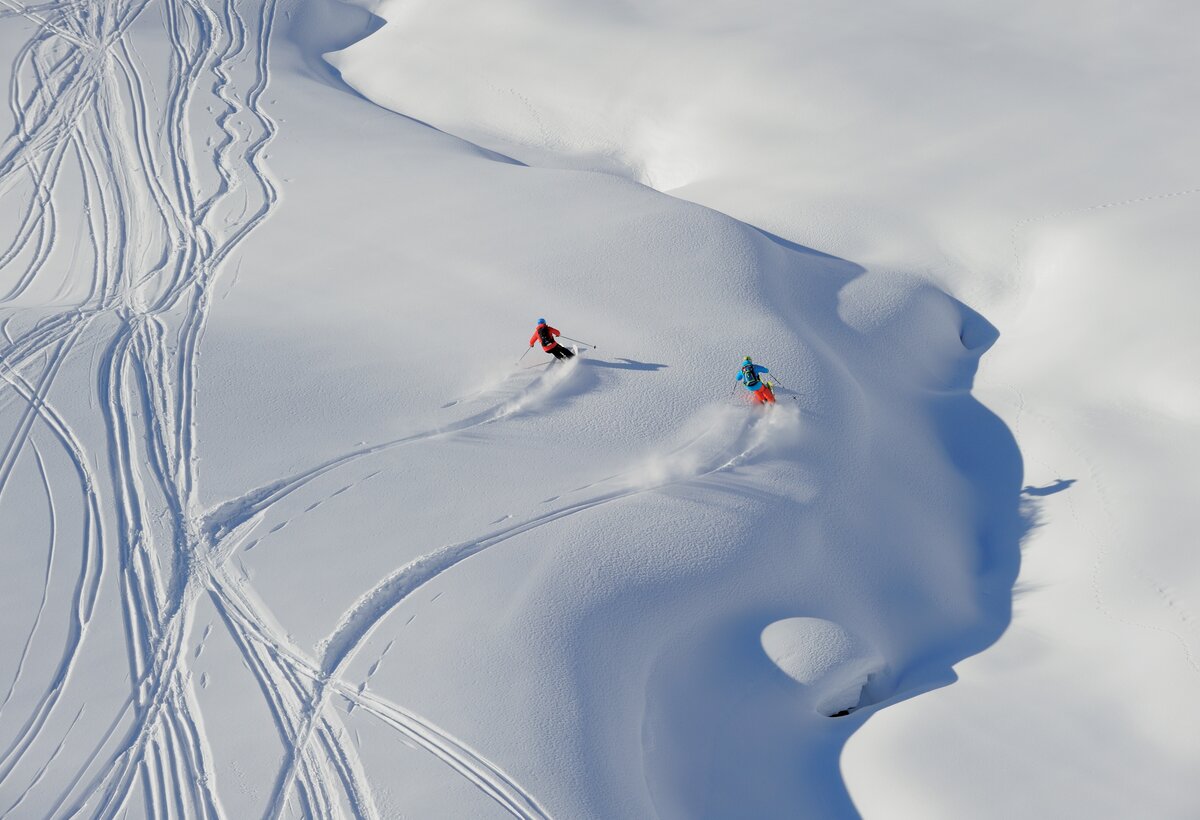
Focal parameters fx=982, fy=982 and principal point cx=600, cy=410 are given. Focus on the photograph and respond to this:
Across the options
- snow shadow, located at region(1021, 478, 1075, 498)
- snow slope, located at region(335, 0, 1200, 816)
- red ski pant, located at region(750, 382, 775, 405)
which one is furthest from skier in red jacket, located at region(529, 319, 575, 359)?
snow shadow, located at region(1021, 478, 1075, 498)

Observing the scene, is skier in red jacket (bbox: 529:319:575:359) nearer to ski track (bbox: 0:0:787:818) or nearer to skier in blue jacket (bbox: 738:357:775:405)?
ski track (bbox: 0:0:787:818)

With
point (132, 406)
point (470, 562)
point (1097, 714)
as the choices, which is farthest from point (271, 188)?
point (1097, 714)

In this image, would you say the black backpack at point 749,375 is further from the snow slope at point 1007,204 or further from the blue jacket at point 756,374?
the snow slope at point 1007,204

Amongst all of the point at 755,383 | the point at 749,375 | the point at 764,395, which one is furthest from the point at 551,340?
the point at 764,395

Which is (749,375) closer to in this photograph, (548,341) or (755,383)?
(755,383)

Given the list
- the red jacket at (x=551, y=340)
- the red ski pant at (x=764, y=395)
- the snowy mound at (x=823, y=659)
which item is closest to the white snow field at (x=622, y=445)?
the snowy mound at (x=823, y=659)

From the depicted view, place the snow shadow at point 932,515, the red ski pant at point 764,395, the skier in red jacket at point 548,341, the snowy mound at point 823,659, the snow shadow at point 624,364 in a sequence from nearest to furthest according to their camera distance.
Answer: the snow shadow at point 932,515 < the snowy mound at point 823,659 < the red ski pant at point 764,395 < the skier in red jacket at point 548,341 < the snow shadow at point 624,364
